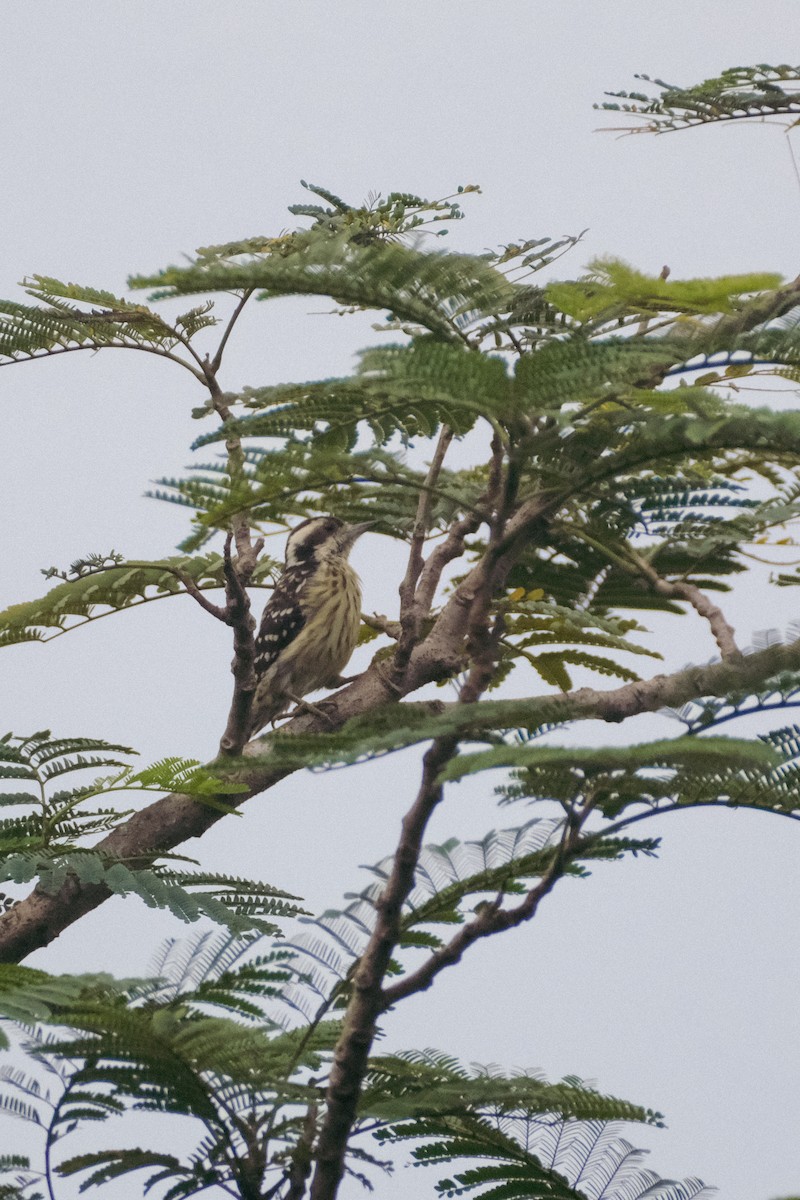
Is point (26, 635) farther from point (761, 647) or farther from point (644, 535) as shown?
point (761, 647)

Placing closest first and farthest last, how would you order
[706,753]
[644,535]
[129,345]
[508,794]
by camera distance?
[706,753] → [508,794] → [644,535] → [129,345]

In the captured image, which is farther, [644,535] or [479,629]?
[644,535]

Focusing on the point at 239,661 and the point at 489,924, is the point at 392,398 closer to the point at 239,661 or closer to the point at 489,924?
the point at 489,924

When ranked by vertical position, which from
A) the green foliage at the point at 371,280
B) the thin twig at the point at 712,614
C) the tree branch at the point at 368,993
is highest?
the green foliage at the point at 371,280

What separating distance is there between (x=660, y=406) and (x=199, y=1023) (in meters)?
1.22

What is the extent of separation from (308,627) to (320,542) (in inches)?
29.4

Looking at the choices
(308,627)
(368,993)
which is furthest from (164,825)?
(308,627)

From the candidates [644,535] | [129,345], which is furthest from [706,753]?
[129,345]

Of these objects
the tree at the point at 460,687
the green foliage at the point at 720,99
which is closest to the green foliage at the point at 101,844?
the tree at the point at 460,687

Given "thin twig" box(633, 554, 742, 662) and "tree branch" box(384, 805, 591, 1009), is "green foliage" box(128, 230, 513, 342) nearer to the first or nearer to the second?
"thin twig" box(633, 554, 742, 662)

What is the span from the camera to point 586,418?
230cm

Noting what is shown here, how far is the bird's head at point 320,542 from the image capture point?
6.42m

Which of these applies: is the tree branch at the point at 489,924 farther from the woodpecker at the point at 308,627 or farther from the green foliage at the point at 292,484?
the woodpecker at the point at 308,627

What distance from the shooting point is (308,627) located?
234 inches
